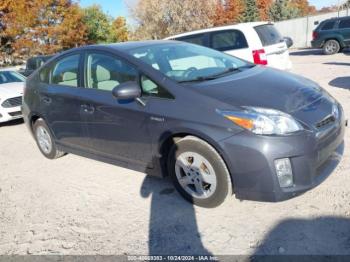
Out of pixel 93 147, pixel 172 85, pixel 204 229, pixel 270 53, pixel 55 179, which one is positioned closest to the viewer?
pixel 204 229

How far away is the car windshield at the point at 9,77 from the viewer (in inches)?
375

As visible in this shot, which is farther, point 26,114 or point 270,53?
point 270,53

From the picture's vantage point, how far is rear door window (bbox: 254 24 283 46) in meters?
8.05

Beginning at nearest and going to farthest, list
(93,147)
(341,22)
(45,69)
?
(93,147), (45,69), (341,22)

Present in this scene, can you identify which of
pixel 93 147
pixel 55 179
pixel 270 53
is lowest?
pixel 55 179

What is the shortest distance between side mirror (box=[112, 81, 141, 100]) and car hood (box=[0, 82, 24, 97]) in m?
5.54

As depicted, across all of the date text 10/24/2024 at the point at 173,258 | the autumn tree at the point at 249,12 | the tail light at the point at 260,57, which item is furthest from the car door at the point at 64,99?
the autumn tree at the point at 249,12

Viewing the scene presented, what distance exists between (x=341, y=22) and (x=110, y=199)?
1655 cm

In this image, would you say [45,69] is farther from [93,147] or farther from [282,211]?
[282,211]

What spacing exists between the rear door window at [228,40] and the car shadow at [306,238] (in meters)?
5.67

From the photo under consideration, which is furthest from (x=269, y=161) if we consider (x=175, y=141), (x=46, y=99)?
(x=46, y=99)

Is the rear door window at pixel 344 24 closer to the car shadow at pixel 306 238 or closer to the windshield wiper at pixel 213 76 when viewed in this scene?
the windshield wiper at pixel 213 76

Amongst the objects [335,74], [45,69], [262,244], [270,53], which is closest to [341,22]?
[335,74]

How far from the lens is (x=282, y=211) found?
3311 millimetres
